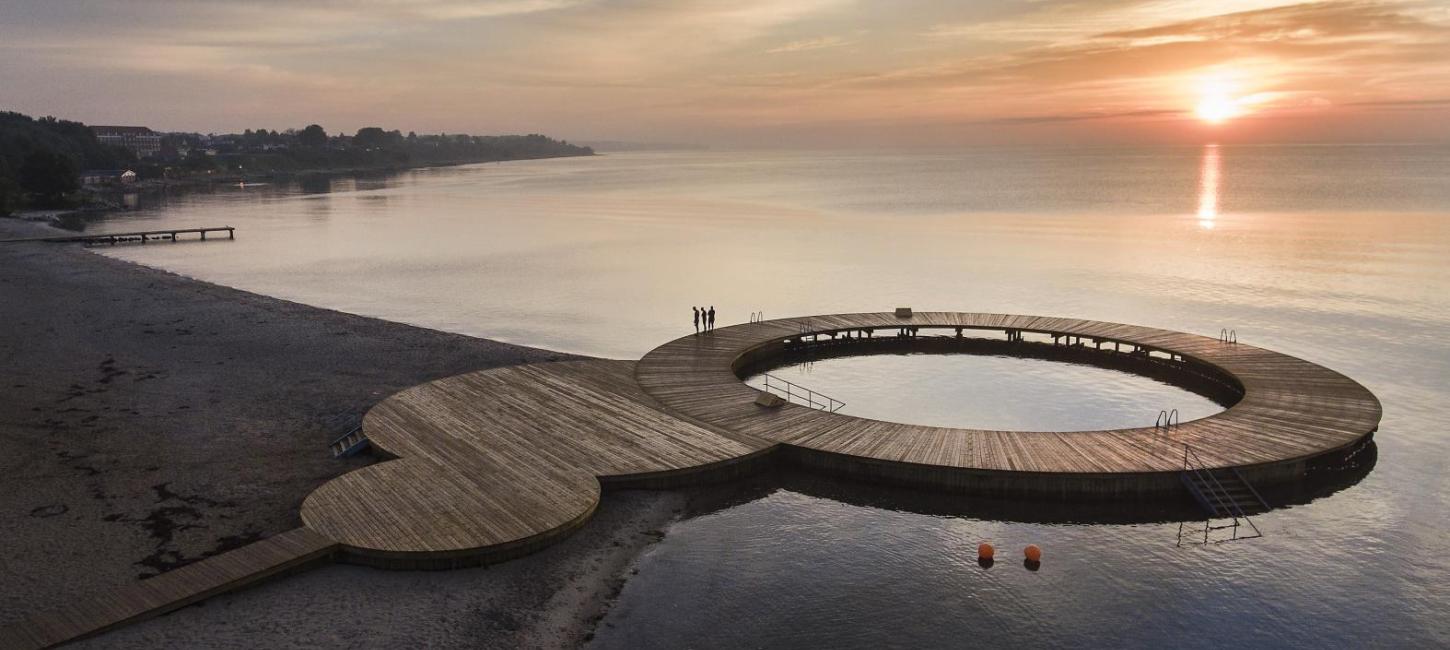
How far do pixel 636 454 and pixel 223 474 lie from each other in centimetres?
1195

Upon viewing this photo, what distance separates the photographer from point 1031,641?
17391mm

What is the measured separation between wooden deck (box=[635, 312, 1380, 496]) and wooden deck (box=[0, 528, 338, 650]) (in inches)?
502

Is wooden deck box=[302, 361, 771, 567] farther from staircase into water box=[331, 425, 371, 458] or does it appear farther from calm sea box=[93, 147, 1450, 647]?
calm sea box=[93, 147, 1450, 647]

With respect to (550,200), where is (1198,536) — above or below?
below

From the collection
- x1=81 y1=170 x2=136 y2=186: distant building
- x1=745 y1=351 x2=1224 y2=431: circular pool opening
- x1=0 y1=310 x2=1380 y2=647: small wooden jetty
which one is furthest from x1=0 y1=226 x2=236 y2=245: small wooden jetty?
x1=81 y1=170 x2=136 y2=186: distant building

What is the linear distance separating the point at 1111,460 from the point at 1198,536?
2972 mm

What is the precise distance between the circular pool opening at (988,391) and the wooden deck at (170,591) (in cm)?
1966

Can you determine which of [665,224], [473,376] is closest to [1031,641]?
[473,376]

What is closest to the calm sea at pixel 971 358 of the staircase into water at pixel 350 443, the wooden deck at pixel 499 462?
the wooden deck at pixel 499 462

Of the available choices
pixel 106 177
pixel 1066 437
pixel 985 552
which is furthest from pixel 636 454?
pixel 106 177

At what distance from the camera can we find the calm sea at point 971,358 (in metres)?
18.6

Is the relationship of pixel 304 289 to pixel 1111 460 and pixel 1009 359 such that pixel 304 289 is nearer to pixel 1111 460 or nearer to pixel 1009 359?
pixel 1009 359

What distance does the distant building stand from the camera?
164 meters

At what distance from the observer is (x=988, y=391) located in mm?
35656
